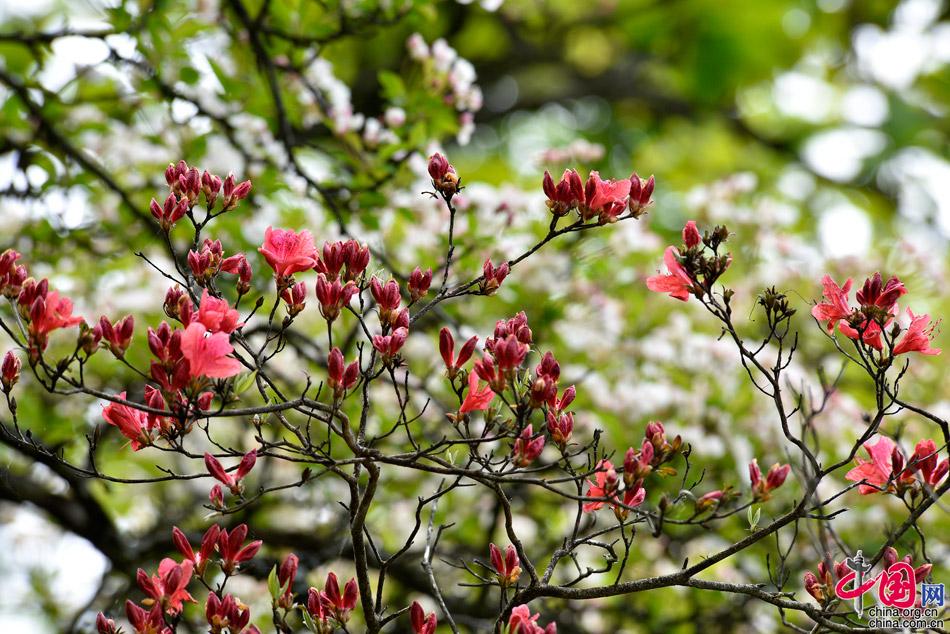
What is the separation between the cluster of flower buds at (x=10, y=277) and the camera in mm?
1275

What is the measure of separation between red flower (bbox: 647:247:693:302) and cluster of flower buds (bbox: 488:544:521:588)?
19.0 inches

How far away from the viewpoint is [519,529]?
3.54 metres

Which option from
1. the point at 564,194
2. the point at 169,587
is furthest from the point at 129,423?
the point at 564,194

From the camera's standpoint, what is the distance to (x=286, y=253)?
4.35 feet

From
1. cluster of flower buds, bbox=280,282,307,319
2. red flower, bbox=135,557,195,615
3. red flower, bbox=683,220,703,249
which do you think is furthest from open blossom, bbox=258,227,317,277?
red flower, bbox=683,220,703,249

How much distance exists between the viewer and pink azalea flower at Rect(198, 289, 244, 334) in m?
1.21

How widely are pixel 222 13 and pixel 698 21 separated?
4010 mm

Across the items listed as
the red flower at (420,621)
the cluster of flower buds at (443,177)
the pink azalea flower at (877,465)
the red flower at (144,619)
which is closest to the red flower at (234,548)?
the red flower at (144,619)

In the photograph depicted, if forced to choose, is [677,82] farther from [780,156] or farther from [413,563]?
[413,563]

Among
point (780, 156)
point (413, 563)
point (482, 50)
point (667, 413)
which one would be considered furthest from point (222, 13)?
point (780, 156)

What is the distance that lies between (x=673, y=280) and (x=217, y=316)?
727mm

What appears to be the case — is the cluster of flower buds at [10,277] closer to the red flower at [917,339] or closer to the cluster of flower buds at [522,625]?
the cluster of flower buds at [522,625]

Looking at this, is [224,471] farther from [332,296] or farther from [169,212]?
[169,212]

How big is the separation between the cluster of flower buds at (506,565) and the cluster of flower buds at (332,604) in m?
0.22
